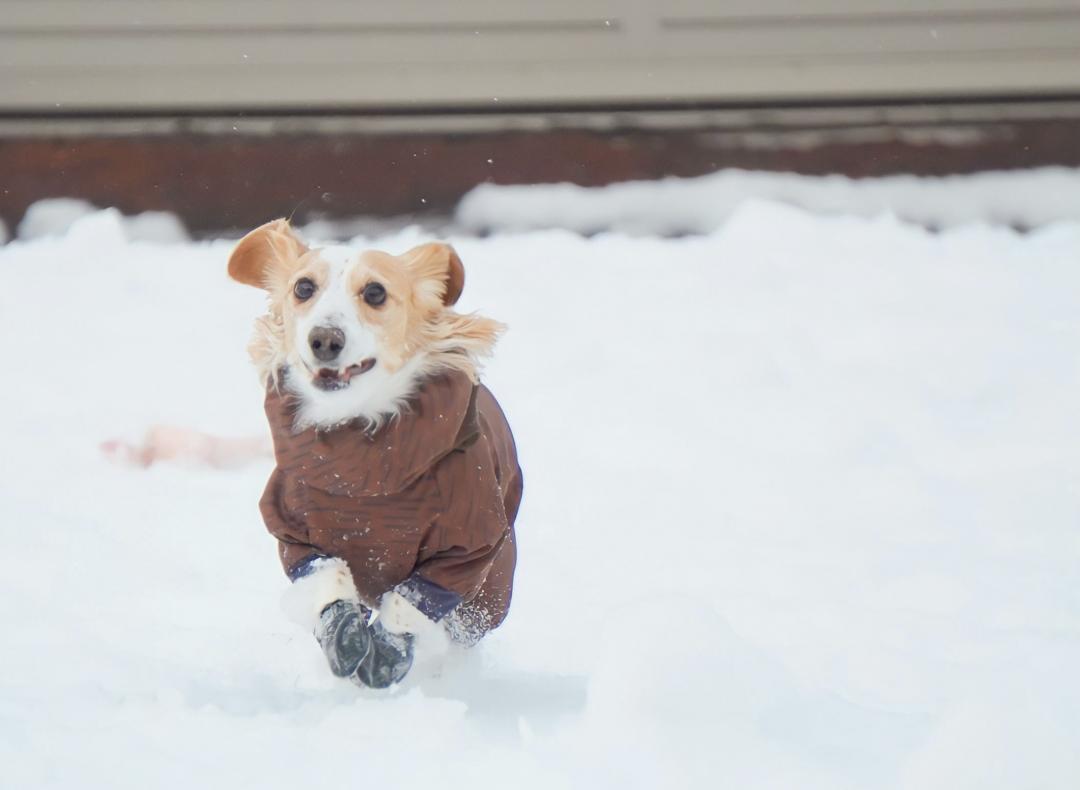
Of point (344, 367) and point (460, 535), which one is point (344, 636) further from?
point (344, 367)

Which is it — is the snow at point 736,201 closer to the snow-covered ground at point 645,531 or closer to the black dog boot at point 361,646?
the snow-covered ground at point 645,531

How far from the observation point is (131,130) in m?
2.46

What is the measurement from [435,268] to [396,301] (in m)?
0.07

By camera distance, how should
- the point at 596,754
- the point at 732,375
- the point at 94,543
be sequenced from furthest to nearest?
the point at 732,375 < the point at 94,543 < the point at 596,754

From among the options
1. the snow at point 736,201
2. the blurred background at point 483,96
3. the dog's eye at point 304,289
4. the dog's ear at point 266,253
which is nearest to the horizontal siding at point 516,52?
the blurred background at point 483,96

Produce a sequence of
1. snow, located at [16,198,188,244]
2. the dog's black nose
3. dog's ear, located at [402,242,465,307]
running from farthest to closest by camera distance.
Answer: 1. snow, located at [16,198,188,244]
2. dog's ear, located at [402,242,465,307]
3. the dog's black nose

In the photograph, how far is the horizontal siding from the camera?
7.77ft

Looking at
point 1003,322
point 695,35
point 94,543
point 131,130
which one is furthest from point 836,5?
point 94,543

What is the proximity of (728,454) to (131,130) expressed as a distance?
139 cm

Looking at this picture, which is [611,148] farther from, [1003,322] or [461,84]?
[1003,322]

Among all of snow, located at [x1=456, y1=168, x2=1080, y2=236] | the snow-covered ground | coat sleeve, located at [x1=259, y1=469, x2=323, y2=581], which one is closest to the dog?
coat sleeve, located at [x1=259, y1=469, x2=323, y2=581]

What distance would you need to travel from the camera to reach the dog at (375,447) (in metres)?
1.23

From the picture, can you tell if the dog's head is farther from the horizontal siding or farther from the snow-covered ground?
the horizontal siding

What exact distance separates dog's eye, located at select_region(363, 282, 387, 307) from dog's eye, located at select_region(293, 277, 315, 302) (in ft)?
0.18
